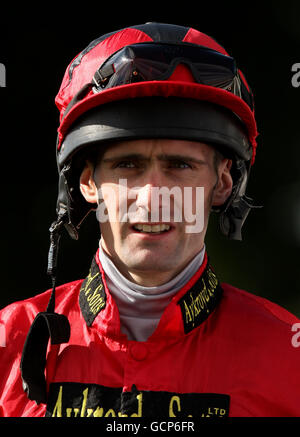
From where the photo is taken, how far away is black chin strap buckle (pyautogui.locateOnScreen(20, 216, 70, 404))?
7.43 ft

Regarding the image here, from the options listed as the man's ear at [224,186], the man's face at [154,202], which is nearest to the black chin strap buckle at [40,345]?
the man's face at [154,202]

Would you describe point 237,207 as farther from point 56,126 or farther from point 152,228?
point 56,126

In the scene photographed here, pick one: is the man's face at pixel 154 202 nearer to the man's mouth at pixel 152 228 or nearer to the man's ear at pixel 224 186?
the man's mouth at pixel 152 228

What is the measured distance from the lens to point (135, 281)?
2400 mm

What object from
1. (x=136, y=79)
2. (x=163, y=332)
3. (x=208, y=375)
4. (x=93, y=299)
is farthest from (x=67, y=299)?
(x=136, y=79)

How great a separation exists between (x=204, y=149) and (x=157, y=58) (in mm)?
315

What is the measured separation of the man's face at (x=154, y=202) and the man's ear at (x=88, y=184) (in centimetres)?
10

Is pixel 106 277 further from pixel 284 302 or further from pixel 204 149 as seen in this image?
pixel 284 302

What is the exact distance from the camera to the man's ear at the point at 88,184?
2.53 meters

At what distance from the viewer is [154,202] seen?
2.27 meters

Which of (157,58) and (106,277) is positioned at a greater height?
(157,58)

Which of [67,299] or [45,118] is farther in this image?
[45,118]

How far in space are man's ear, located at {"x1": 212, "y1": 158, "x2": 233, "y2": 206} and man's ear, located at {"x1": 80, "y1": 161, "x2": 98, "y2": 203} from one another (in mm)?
397

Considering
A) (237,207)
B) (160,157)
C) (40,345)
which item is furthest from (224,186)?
(40,345)
